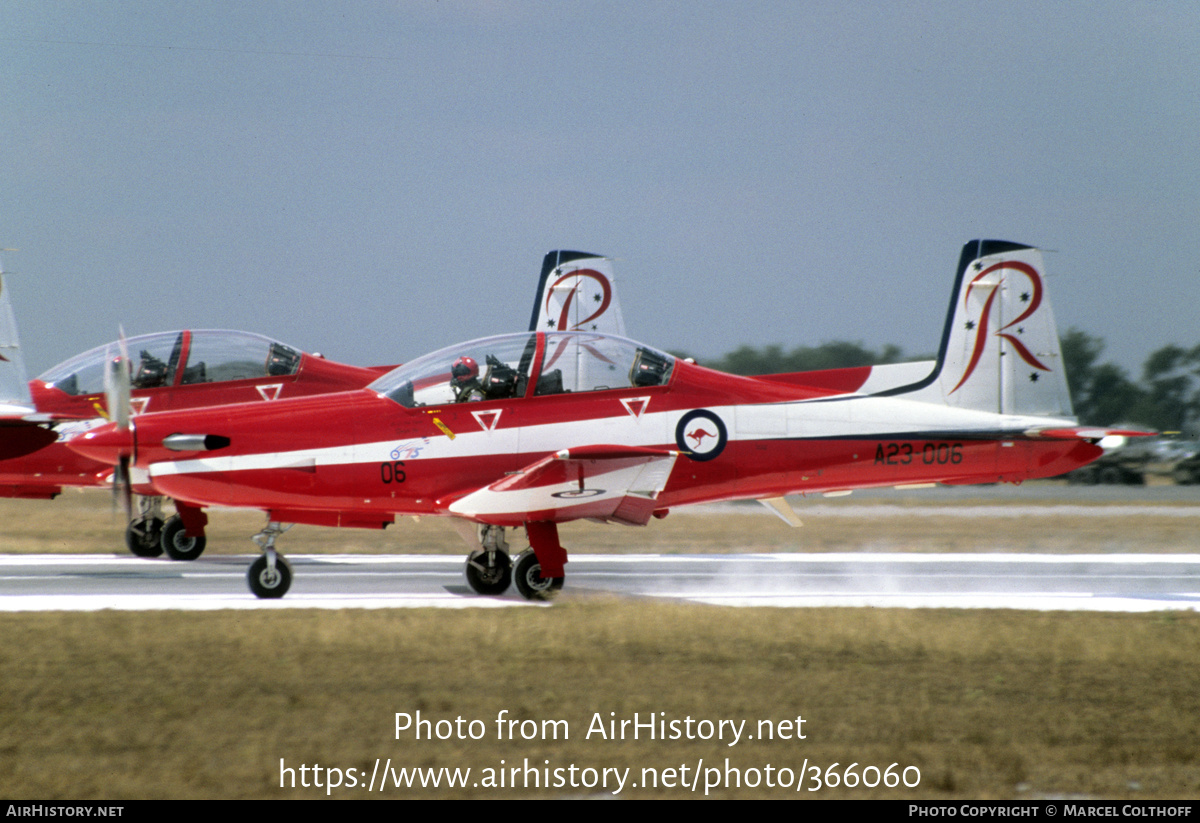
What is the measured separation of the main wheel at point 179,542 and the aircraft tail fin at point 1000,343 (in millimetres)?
9193

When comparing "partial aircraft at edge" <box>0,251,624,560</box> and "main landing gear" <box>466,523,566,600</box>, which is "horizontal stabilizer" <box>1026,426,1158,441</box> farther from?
"partial aircraft at edge" <box>0,251,624,560</box>

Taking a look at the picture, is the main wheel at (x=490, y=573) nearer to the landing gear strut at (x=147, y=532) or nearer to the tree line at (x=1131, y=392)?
the landing gear strut at (x=147, y=532)

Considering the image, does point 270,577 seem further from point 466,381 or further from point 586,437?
point 586,437

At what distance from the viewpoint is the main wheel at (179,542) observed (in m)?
14.9

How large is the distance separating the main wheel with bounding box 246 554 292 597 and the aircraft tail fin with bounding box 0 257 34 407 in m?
2.96

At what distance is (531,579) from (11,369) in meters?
5.46

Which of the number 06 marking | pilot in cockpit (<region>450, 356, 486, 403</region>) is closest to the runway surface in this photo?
the number 06 marking

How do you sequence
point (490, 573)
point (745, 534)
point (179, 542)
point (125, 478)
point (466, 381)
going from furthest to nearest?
point (745, 534), point (179, 542), point (490, 573), point (466, 381), point (125, 478)

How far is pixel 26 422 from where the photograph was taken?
12664 millimetres

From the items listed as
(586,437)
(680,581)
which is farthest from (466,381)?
(680,581)

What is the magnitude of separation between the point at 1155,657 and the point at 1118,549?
10.5 metres

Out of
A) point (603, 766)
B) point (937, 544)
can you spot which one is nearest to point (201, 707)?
point (603, 766)

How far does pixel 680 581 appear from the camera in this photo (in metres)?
13.0
